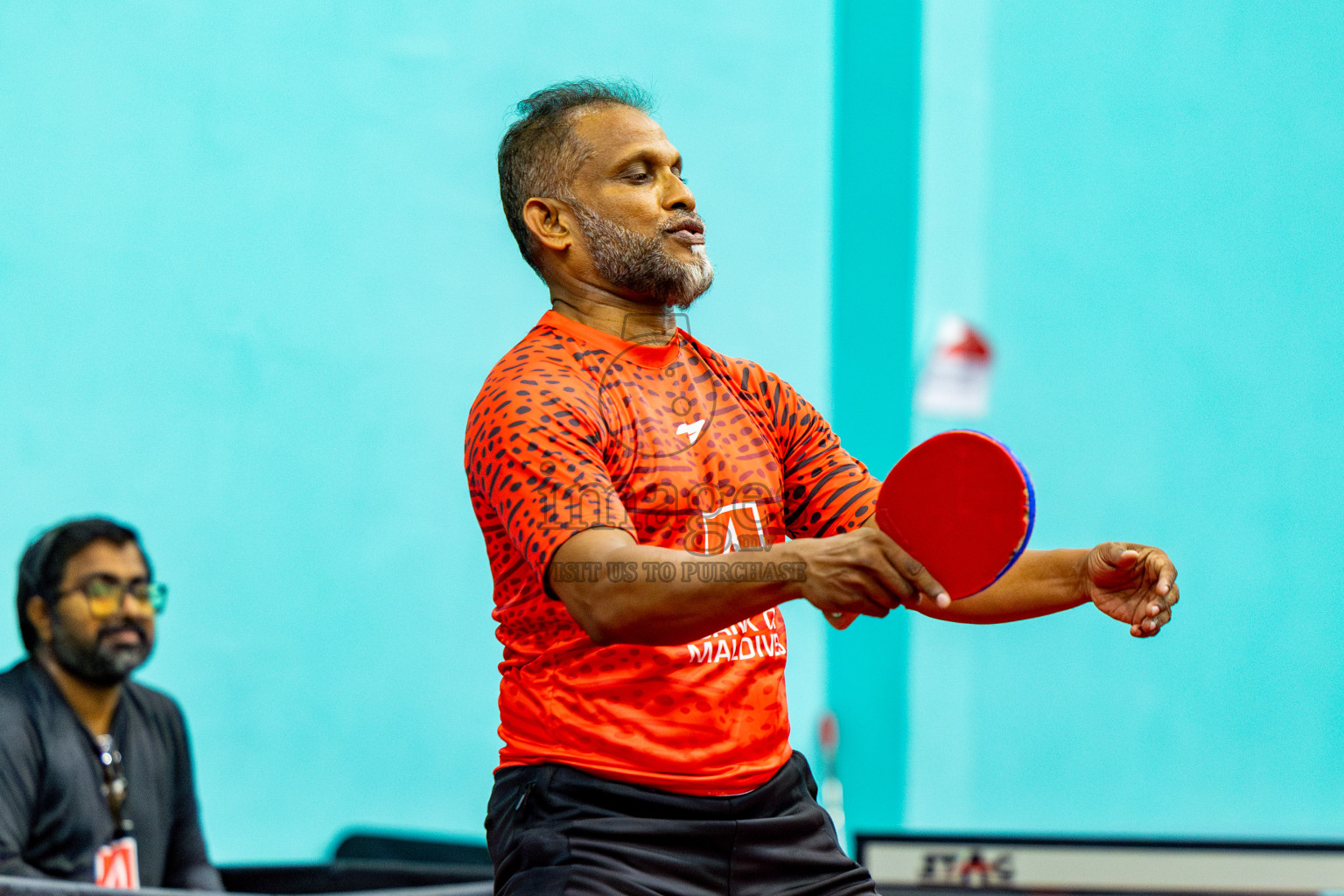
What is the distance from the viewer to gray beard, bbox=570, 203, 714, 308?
5.37ft

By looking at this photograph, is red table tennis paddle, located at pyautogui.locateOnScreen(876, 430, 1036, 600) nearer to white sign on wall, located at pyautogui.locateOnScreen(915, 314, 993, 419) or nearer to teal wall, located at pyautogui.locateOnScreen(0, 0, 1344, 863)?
teal wall, located at pyautogui.locateOnScreen(0, 0, 1344, 863)

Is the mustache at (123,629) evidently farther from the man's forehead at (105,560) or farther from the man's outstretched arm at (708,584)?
the man's outstretched arm at (708,584)

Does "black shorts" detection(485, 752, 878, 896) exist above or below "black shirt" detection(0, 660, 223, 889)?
above

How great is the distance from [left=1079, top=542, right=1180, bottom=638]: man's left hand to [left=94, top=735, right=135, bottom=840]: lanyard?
2554mm

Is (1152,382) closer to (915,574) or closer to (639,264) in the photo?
(639,264)

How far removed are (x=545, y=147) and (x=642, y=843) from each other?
941mm

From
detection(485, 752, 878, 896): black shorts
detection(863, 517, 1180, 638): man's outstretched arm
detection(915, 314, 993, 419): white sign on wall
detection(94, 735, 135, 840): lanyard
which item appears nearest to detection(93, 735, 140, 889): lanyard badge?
detection(94, 735, 135, 840): lanyard

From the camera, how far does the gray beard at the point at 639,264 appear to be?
1637 millimetres

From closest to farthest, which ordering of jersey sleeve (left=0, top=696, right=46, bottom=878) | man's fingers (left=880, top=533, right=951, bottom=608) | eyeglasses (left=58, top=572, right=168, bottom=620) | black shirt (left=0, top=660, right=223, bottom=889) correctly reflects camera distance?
man's fingers (left=880, top=533, right=951, bottom=608) → jersey sleeve (left=0, top=696, right=46, bottom=878) → black shirt (left=0, top=660, right=223, bottom=889) → eyeglasses (left=58, top=572, right=168, bottom=620)

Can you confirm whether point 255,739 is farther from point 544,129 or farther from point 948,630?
point 544,129

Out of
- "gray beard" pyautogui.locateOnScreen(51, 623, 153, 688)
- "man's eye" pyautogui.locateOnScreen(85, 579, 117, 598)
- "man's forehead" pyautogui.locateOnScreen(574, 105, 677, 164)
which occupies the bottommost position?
"gray beard" pyautogui.locateOnScreen(51, 623, 153, 688)

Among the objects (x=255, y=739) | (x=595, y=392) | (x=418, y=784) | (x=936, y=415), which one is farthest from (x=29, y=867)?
(x=936, y=415)

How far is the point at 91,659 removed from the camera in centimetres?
316

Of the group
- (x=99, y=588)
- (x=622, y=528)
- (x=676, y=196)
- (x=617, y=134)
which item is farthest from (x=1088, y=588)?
(x=99, y=588)
